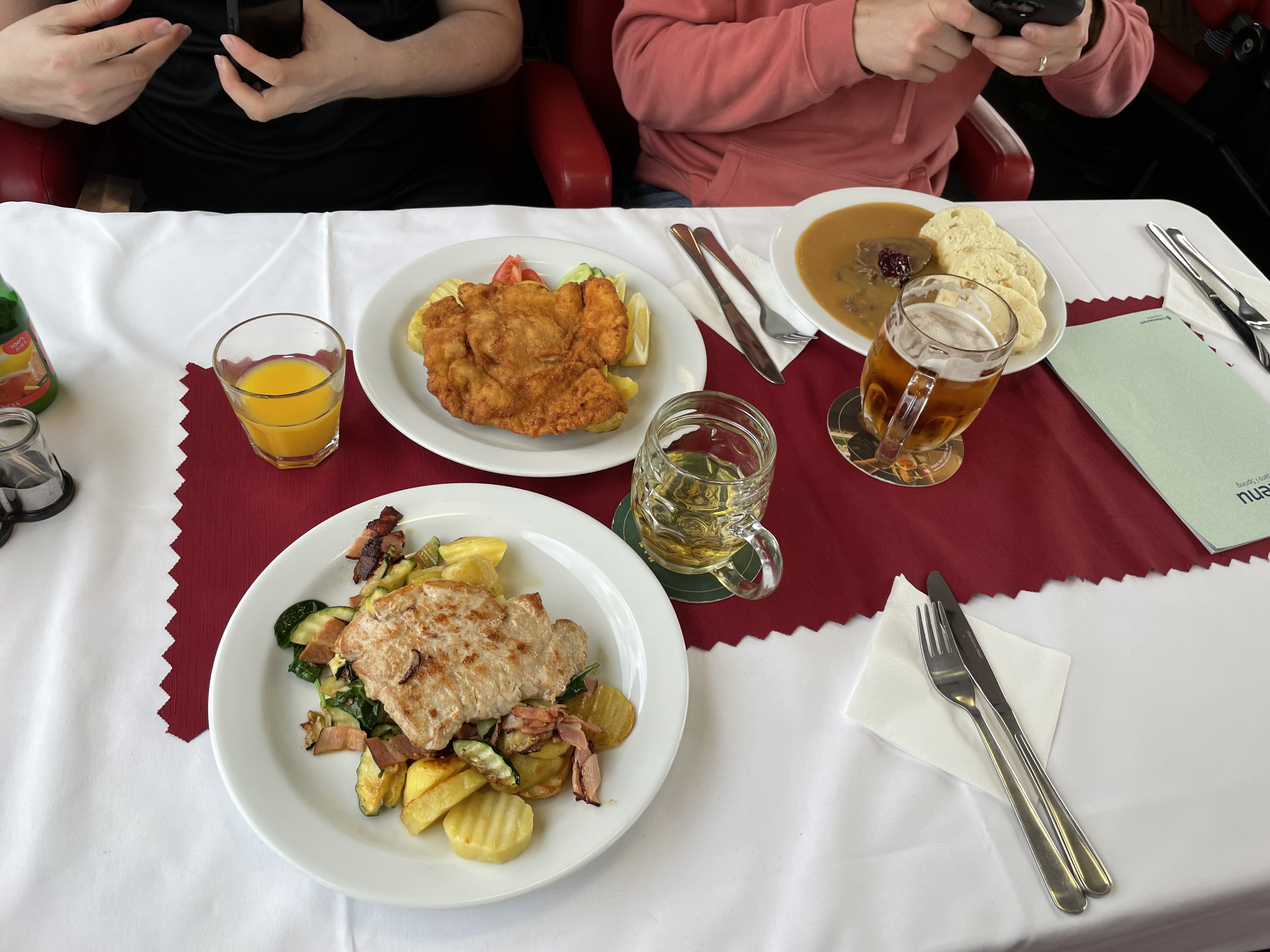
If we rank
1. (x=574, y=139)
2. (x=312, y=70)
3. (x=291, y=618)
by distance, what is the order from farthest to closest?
(x=574, y=139) < (x=312, y=70) < (x=291, y=618)

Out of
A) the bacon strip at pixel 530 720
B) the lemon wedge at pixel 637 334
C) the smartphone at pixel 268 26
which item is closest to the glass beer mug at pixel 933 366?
the lemon wedge at pixel 637 334

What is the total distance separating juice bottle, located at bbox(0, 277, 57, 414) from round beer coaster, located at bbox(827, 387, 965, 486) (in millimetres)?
1164

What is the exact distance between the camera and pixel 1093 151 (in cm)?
382

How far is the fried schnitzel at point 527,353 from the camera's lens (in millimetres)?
1198

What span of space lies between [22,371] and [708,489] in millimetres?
935

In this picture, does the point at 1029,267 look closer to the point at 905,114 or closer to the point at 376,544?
the point at 905,114

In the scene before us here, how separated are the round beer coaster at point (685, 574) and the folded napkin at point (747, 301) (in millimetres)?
410

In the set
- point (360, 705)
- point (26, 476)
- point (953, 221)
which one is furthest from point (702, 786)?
point (953, 221)

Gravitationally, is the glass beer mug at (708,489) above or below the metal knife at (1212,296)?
below

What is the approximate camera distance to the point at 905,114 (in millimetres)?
1855

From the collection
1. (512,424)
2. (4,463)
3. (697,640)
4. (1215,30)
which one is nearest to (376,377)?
(512,424)

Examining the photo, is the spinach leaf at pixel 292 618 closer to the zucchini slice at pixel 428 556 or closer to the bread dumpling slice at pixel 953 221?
the zucchini slice at pixel 428 556

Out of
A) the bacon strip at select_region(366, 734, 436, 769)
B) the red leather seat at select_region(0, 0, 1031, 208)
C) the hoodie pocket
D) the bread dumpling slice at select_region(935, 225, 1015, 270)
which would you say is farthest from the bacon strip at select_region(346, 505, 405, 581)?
the hoodie pocket

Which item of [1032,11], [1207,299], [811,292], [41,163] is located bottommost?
[41,163]
